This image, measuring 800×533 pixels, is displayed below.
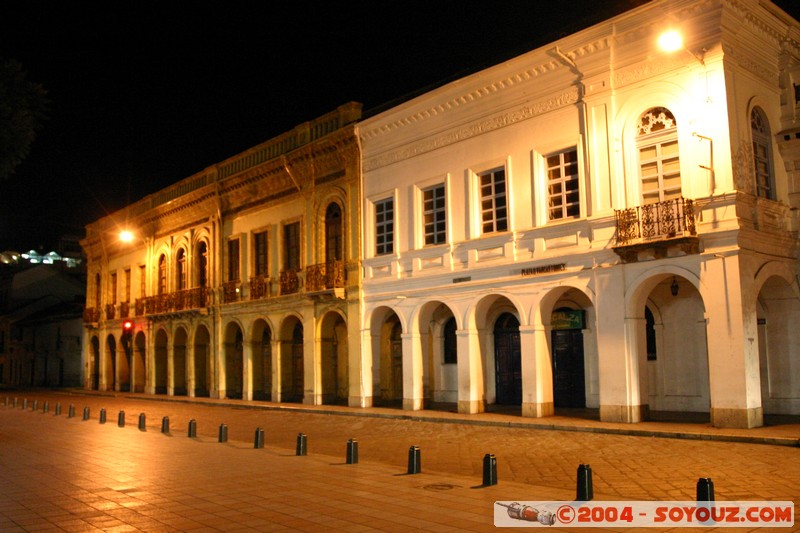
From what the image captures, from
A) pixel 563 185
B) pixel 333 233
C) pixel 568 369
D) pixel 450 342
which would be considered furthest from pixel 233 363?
pixel 563 185

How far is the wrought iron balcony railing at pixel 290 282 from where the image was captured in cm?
2774

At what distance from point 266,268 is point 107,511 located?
2190 centimetres

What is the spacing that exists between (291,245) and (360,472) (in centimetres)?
1844

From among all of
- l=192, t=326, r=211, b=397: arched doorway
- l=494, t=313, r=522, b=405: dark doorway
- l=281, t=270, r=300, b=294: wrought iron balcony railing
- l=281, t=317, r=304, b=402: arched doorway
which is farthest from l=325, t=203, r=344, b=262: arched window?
l=192, t=326, r=211, b=397: arched doorway

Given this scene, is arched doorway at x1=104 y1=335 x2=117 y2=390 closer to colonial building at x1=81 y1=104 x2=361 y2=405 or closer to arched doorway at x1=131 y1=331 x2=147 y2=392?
colonial building at x1=81 y1=104 x2=361 y2=405

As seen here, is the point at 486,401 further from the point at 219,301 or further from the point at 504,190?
the point at 219,301

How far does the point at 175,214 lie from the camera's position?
36.4 metres

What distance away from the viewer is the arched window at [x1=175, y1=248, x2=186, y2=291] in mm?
35781

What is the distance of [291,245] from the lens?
28.9 m

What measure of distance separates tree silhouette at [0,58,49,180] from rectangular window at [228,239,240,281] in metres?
19.7

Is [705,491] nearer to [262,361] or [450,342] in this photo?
[450,342]

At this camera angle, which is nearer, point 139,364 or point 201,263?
point 201,263

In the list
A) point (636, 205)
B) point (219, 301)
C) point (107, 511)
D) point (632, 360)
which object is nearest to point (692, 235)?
point (636, 205)

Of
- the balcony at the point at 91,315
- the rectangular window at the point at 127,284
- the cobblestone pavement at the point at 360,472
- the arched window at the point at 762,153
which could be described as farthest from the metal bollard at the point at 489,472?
the balcony at the point at 91,315
